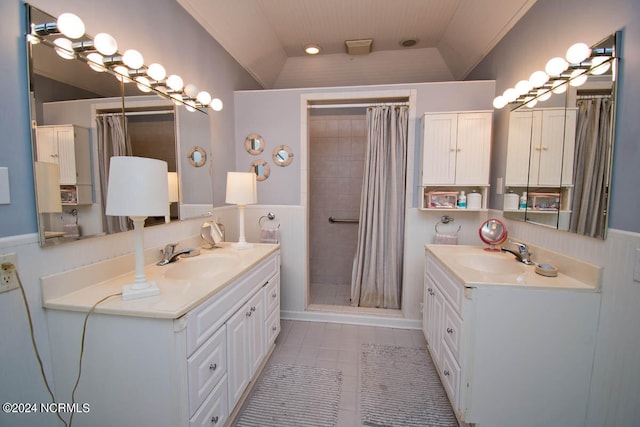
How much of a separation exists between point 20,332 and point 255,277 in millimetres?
1002

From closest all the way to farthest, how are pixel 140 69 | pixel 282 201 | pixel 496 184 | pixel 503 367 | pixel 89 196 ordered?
pixel 89 196
pixel 503 367
pixel 140 69
pixel 496 184
pixel 282 201

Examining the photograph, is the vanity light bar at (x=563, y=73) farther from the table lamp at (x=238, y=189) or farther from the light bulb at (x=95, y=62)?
the light bulb at (x=95, y=62)

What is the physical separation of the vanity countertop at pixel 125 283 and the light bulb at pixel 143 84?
937mm

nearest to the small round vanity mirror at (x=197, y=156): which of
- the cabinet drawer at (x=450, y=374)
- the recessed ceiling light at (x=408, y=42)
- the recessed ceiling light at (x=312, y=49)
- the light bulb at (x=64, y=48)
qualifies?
the light bulb at (x=64, y=48)

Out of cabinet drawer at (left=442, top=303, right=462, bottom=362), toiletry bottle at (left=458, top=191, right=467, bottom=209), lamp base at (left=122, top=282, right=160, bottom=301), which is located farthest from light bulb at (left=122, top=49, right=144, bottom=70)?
toiletry bottle at (left=458, top=191, right=467, bottom=209)

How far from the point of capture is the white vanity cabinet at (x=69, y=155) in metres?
1.09

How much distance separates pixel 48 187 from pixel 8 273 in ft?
1.11

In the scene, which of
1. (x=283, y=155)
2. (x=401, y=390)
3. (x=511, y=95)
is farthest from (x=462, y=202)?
(x=283, y=155)

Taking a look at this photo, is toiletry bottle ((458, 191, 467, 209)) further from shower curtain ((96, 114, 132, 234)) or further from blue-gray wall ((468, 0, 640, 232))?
shower curtain ((96, 114, 132, 234))

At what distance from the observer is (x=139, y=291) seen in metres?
1.13

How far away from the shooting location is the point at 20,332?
40.1 inches

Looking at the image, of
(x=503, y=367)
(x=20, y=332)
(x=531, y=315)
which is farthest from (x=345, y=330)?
(x=20, y=332)

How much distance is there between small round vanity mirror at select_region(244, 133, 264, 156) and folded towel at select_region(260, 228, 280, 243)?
75 cm

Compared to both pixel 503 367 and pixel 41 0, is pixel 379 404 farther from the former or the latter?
pixel 41 0
